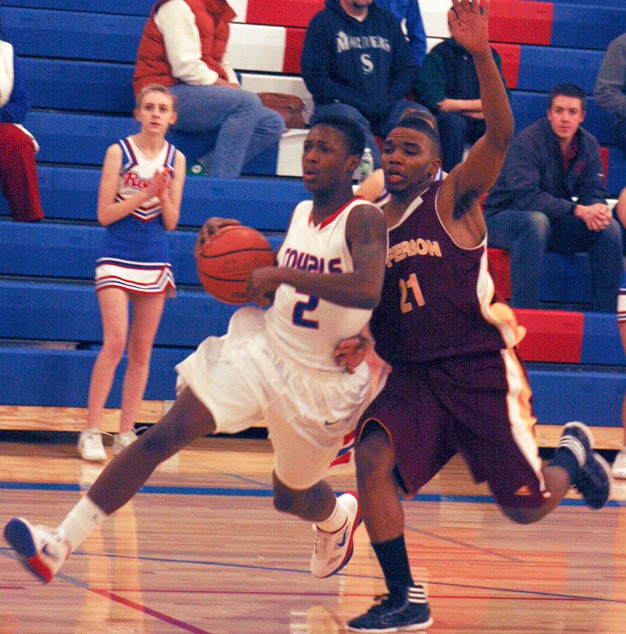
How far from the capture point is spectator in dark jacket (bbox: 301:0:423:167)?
7.18 metres

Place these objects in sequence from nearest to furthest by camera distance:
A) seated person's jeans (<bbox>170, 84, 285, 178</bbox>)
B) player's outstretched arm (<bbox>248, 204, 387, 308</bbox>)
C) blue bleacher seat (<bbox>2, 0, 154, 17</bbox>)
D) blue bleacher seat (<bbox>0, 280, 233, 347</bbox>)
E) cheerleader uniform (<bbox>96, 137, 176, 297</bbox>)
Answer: player's outstretched arm (<bbox>248, 204, 387, 308</bbox>), cheerleader uniform (<bbox>96, 137, 176, 297</bbox>), blue bleacher seat (<bbox>0, 280, 233, 347</bbox>), seated person's jeans (<bbox>170, 84, 285, 178</bbox>), blue bleacher seat (<bbox>2, 0, 154, 17</bbox>)

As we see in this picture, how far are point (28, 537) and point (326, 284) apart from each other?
104 cm

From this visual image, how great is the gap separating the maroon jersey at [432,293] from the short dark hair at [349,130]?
0.24m

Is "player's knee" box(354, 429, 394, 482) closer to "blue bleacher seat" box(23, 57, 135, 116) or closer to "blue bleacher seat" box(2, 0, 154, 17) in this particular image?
"blue bleacher seat" box(23, 57, 135, 116)

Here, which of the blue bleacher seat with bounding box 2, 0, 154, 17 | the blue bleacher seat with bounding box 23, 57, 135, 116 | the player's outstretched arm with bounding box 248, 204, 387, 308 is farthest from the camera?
the blue bleacher seat with bounding box 2, 0, 154, 17

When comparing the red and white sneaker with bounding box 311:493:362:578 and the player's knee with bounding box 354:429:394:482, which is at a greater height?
the player's knee with bounding box 354:429:394:482

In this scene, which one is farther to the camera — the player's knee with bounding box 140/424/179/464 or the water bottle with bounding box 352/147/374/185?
the water bottle with bounding box 352/147/374/185

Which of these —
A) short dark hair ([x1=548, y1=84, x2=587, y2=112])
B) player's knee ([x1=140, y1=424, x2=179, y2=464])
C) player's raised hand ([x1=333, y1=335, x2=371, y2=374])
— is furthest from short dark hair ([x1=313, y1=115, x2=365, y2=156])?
short dark hair ([x1=548, y1=84, x2=587, y2=112])

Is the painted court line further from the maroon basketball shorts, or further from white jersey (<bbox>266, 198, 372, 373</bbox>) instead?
white jersey (<bbox>266, 198, 372, 373</bbox>)

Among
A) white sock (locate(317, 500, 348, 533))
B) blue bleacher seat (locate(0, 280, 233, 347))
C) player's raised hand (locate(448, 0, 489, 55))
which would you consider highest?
player's raised hand (locate(448, 0, 489, 55))

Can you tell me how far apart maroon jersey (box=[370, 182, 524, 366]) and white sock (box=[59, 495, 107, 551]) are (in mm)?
956

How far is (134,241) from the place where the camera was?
5.91 meters

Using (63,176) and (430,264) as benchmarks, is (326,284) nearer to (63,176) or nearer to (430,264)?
(430,264)

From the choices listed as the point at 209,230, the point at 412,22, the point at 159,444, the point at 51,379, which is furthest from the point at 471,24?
the point at 412,22
